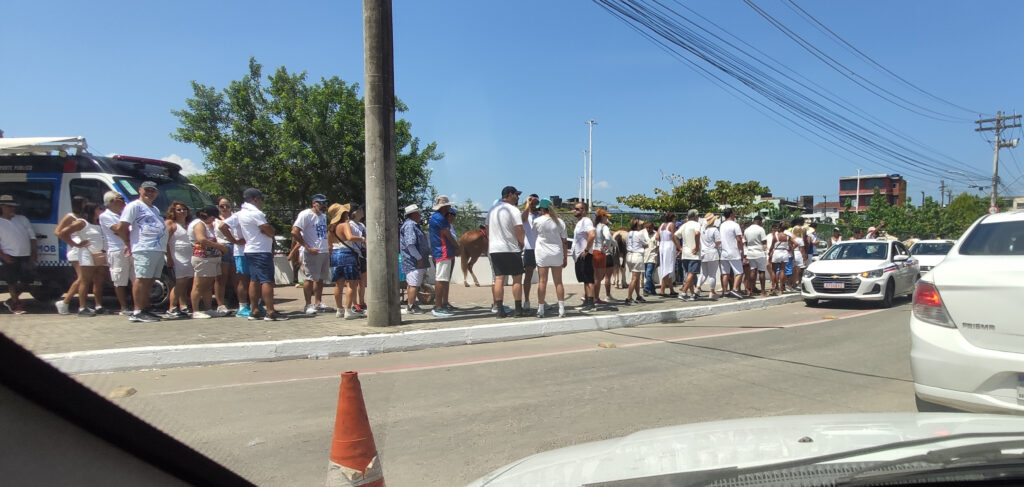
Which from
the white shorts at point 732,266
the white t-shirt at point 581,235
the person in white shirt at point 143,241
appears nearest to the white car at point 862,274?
the white shorts at point 732,266

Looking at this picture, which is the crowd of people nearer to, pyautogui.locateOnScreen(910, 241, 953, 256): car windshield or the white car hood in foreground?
the white car hood in foreground

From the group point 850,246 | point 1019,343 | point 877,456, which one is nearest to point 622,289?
point 850,246

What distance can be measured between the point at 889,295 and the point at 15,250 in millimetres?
15287

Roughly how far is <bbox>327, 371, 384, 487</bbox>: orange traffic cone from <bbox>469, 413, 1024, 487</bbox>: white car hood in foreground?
0.80m

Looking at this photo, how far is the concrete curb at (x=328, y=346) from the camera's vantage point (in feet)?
18.5

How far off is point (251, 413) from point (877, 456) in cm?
419

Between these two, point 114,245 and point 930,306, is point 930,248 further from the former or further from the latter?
point 114,245

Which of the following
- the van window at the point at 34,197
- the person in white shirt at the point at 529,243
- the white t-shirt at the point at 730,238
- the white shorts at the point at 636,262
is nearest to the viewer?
A: the van window at the point at 34,197

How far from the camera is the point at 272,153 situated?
19.5 meters

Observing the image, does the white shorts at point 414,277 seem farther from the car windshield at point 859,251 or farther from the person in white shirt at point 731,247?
the car windshield at point 859,251

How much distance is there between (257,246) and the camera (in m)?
8.00

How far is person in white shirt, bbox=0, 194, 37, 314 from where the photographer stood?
8.13m

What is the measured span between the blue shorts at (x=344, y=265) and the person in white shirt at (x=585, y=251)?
379cm

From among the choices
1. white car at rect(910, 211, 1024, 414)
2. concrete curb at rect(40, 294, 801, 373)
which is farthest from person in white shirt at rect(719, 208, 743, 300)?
white car at rect(910, 211, 1024, 414)
